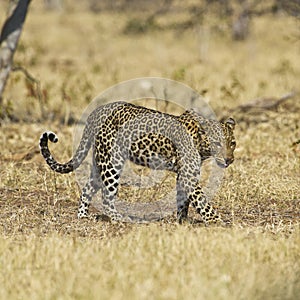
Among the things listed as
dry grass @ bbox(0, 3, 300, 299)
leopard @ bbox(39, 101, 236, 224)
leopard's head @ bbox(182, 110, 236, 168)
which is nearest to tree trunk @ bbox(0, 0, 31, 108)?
dry grass @ bbox(0, 3, 300, 299)

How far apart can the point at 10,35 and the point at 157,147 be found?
619 centimetres

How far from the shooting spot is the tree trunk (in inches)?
534

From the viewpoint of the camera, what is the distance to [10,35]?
13680 mm

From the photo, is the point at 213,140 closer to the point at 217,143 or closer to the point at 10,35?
the point at 217,143

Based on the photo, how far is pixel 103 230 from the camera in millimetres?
7797

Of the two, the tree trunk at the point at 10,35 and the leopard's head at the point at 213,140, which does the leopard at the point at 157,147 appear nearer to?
the leopard's head at the point at 213,140

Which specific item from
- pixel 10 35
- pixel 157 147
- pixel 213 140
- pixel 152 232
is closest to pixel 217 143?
pixel 213 140

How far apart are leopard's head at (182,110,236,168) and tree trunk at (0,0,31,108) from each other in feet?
20.1

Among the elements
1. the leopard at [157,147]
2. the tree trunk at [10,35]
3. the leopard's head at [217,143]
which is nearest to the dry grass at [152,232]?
the leopard at [157,147]

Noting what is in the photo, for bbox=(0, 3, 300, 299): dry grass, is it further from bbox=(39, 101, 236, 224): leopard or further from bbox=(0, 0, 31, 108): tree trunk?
bbox=(0, 0, 31, 108): tree trunk

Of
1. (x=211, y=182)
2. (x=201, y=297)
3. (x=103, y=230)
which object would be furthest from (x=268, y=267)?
(x=211, y=182)

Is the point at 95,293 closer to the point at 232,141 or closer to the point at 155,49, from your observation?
the point at 232,141

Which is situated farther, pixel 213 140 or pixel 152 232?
pixel 213 140

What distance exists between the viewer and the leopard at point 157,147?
8078 millimetres
